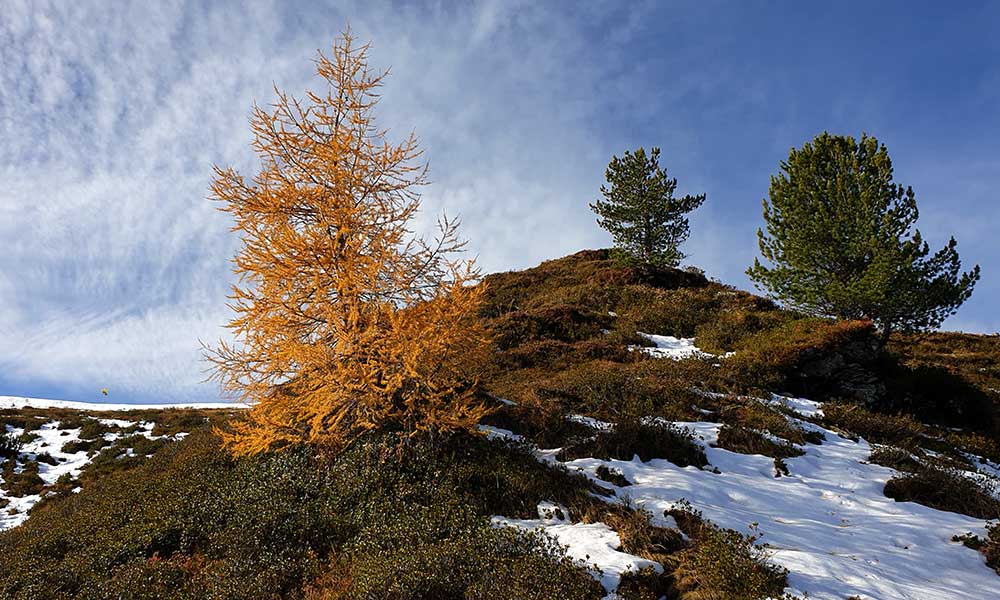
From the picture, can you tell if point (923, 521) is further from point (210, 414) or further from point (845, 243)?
point (210, 414)

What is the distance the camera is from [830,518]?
752cm

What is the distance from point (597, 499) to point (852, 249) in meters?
16.7

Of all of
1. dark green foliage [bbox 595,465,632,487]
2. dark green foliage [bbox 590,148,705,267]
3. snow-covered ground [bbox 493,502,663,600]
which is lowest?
snow-covered ground [bbox 493,502,663,600]

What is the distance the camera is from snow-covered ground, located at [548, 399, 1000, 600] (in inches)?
201

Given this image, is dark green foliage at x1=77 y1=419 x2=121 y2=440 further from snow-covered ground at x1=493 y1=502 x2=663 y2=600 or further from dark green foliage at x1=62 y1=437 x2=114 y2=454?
snow-covered ground at x1=493 y1=502 x2=663 y2=600

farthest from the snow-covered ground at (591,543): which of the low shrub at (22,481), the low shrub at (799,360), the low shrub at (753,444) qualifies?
the low shrub at (22,481)

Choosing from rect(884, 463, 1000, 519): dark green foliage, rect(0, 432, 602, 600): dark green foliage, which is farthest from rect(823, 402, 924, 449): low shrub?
rect(0, 432, 602, 600): dark green foliage

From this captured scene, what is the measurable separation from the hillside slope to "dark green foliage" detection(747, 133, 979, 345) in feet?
8.92

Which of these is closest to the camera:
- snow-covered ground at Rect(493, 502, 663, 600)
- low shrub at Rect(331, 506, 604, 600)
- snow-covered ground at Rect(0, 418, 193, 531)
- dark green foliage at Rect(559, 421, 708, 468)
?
low shrub at Rect(331, 506, 604, 600)

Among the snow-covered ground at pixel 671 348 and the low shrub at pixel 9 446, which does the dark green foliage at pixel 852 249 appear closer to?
the snow-covered ground at pixel 671 348

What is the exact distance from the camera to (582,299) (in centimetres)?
2716

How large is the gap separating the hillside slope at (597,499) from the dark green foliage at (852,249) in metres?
2.72

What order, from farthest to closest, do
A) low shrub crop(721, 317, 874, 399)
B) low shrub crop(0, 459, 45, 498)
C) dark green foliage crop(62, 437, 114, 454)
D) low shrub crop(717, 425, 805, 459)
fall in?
dark green foliage crop(62, 437, 114, 454) < low shrub crop(721, 317, 874, 399) < low shrub crop(0, 459, 45, 498) < low shrub crop(717, 425, 805, 459)

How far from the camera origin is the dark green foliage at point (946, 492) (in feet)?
25.4
